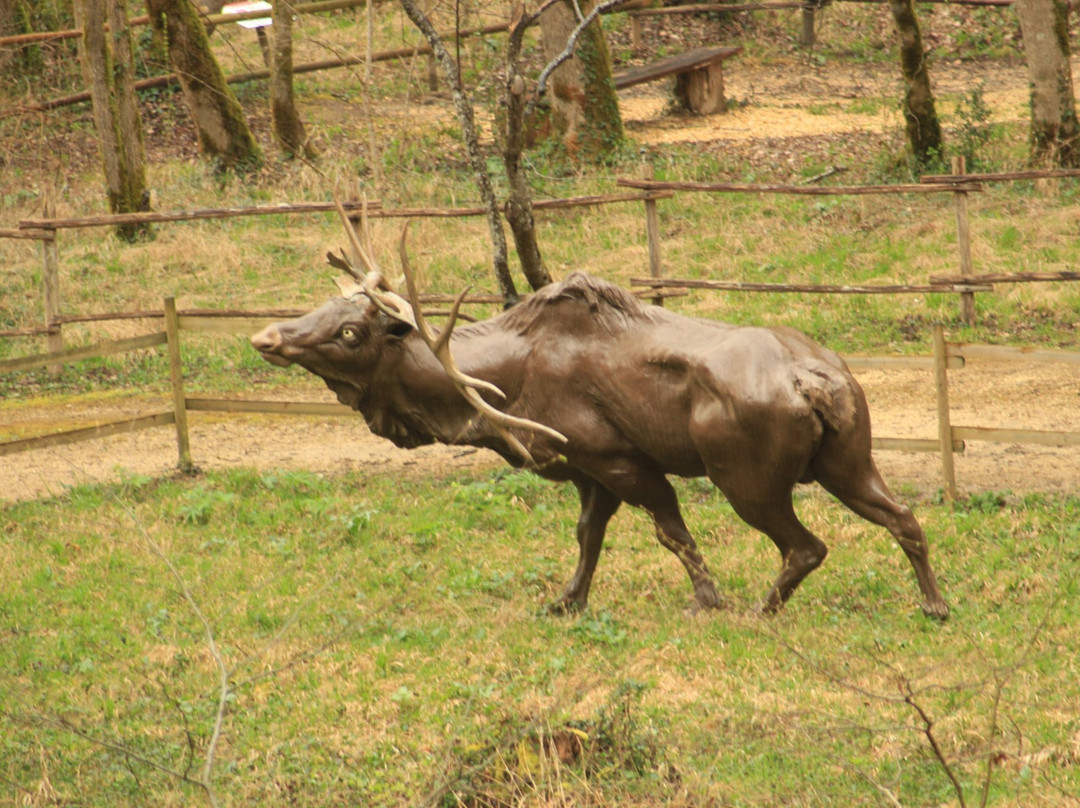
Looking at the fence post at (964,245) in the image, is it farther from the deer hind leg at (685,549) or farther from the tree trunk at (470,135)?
the deer hind leg at (685,549)

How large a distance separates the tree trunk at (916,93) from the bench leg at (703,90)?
4665 millimetres

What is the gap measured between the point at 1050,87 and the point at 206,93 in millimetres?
10926

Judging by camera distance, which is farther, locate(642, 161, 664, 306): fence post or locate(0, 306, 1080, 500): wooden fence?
locate(642, 161, 664, 306): fence post

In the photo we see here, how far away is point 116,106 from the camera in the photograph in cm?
1591

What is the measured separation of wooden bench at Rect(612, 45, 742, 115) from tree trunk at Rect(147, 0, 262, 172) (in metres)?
5.57

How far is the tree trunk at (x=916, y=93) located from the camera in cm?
1545

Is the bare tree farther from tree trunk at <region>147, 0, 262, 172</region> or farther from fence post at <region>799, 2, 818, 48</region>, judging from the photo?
fence post at <region>799, 2, 818, 48</region>

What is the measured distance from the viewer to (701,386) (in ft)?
19.5

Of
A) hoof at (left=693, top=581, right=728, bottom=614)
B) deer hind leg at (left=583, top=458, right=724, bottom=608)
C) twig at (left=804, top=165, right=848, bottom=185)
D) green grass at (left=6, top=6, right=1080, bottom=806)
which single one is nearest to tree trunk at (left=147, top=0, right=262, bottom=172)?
green grass at (left=6, top=6, right=1080, bottom=806)

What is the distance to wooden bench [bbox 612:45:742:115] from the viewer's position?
19.6 meters

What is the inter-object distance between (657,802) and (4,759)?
2657 millimetres

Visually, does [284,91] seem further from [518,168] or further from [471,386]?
[471,386]

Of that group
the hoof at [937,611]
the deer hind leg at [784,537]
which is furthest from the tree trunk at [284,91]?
the hoof at [937,611]

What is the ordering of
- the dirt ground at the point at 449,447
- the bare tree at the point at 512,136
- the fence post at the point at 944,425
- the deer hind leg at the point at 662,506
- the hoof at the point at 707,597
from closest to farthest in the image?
the deer hind leg at the point at 662,506 < the hoof at the point at 707,597 < the fence post at the point at 944,425 < the dirt ground at the point at 449,447 < the bare tree at the point at 512,136
